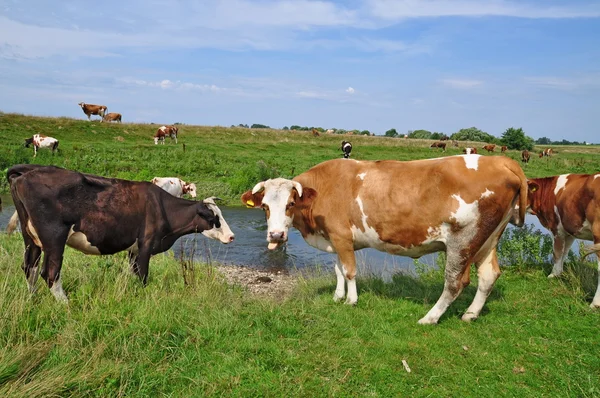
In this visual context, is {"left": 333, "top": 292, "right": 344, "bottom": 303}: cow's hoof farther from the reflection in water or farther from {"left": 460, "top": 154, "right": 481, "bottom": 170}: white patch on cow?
{"left": 460, "top": 154, "right": 481, "bottom": 170}: white patch on cow

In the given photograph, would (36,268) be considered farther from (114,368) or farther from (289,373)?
(289,373)

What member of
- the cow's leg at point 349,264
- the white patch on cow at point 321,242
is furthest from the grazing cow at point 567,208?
the white patch on cow at point 321,242

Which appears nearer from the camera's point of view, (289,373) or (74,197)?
(289,373)

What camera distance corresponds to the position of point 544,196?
898 cm

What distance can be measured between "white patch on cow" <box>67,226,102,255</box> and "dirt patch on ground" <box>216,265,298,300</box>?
2768 mm

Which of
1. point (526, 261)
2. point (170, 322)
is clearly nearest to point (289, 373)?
point (170, 322)

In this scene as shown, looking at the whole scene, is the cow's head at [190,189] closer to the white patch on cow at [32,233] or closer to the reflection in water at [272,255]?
the reflection in water at [272,255]

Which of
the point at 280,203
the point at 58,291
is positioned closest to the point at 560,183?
the point at 280,203

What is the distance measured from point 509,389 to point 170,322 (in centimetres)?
376

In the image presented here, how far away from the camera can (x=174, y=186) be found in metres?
16.1

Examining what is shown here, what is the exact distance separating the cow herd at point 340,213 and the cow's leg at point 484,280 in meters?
0.01

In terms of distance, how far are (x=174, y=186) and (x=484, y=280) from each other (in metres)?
12.1

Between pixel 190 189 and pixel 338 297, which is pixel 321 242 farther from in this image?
pixel 190 189

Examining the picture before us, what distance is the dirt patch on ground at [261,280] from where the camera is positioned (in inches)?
348
